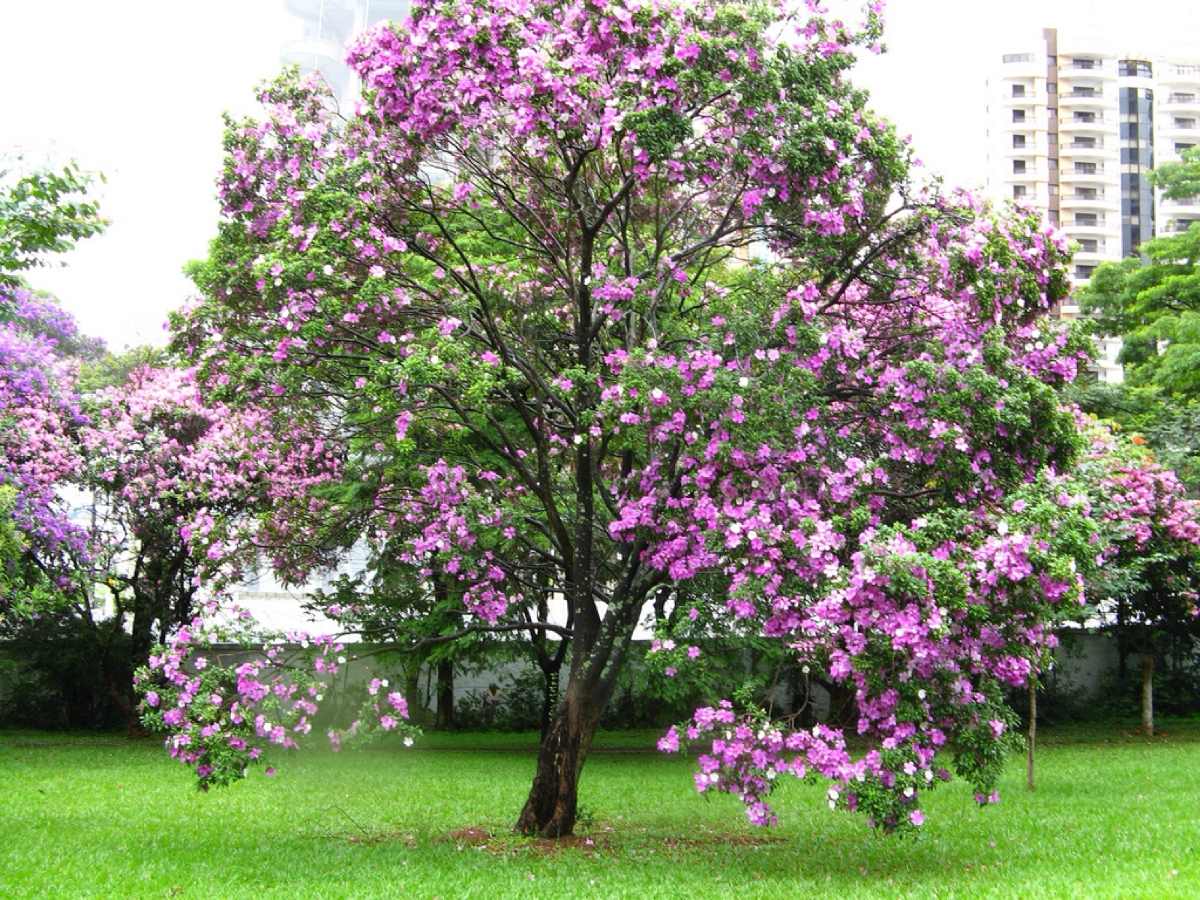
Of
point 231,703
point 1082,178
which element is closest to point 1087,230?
point 1082,178

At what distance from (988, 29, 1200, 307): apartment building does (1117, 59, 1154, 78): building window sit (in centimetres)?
75

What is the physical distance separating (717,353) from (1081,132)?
6891cm

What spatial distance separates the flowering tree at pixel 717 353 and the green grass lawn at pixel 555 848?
29.3 inches

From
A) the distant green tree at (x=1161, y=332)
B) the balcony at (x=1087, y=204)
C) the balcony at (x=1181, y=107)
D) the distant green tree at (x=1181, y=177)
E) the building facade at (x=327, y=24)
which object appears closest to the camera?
the distant green tree at (x=1161, y=332)

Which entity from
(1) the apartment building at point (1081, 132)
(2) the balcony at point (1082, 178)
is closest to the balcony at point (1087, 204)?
(1) the apartment building at point (1081, 132)

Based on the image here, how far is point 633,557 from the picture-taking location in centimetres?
862

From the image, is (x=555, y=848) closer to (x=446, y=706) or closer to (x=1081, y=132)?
(x=446, y=706)

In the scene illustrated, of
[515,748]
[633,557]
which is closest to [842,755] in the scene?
[633,557]

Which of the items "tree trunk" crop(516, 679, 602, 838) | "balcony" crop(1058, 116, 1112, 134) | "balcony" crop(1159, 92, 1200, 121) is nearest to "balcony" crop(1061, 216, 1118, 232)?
"balcony" crop(1058, 116, 1112, 134)

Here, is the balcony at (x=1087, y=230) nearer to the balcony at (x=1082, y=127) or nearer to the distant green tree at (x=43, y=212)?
the balcony at (x=1082, y=127)

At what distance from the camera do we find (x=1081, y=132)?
69.0 meters

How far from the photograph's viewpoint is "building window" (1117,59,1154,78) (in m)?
70.8

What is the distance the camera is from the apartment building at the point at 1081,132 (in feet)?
225

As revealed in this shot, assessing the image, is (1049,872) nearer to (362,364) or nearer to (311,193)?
(362,364)
